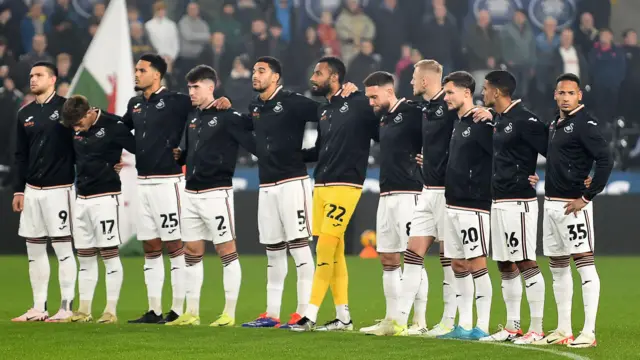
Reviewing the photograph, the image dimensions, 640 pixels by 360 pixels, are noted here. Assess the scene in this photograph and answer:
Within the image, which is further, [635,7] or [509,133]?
[635,7]

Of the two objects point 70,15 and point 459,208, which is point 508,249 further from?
point 70,15

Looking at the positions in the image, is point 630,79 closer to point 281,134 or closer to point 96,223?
point 281,134

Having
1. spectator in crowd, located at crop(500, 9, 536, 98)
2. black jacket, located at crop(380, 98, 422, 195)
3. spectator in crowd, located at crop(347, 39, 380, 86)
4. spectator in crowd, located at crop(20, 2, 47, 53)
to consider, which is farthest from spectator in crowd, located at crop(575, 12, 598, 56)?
black jacket, located at crop(380, 98, 422, 195)

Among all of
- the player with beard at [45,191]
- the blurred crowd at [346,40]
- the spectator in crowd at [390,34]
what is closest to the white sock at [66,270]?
the player with beard at [45,191]

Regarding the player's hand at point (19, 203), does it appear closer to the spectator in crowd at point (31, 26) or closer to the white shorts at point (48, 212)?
the white shorts at point (48, 212)

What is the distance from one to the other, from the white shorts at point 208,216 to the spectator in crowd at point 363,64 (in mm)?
11108

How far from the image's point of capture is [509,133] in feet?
34.5

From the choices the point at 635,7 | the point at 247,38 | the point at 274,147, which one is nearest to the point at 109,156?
the point at 274,147

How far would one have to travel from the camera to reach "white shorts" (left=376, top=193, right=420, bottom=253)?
443 inches

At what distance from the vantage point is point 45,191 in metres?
12.5

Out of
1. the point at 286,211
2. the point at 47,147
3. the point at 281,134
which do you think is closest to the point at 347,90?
the point at 281,134

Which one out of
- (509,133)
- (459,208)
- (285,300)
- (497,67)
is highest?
(497,67)

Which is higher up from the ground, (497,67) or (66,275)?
(497,67)

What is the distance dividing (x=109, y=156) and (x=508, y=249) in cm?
433
